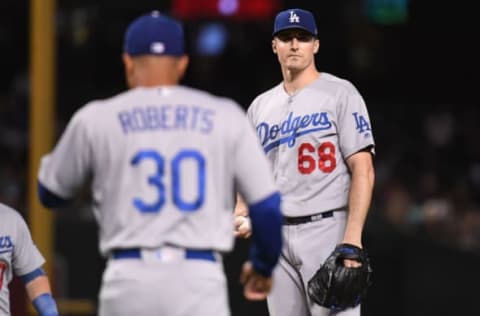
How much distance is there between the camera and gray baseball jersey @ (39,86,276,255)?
16.0 ft

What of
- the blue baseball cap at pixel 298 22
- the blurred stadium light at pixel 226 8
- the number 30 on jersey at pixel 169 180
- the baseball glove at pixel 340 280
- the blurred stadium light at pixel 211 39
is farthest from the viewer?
the blurred stadium light at pixel 211 39

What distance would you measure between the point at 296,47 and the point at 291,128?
380 mm

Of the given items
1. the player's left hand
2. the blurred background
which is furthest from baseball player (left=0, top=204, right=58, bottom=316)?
the blurred background

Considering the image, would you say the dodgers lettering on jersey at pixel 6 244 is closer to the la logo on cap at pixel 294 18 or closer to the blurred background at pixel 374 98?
the la logo on cap at pixel 294 18

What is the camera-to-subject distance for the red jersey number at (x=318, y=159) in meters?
6.56

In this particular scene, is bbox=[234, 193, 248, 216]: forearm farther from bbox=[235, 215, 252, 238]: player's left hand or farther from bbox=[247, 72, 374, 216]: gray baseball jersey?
bbox=[247, 72, 374, 216]: gray baseball jersey

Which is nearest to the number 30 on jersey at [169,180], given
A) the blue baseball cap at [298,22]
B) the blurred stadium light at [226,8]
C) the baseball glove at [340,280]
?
the baseball glove at [340,280]

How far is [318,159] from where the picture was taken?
6.56 meters

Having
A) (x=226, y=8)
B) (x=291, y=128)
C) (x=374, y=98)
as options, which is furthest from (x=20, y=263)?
(x=374, y=98)

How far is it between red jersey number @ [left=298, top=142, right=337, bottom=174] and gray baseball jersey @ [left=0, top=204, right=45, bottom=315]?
4.19 feet

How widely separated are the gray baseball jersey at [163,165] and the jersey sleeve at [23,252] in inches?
53.9

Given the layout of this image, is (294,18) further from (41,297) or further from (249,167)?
(249,167)

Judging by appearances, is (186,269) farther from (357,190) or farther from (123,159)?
(357,190)

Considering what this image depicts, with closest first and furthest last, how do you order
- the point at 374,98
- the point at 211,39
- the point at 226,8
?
the point at 226,8, the point at 374,98, the point at 211,39
